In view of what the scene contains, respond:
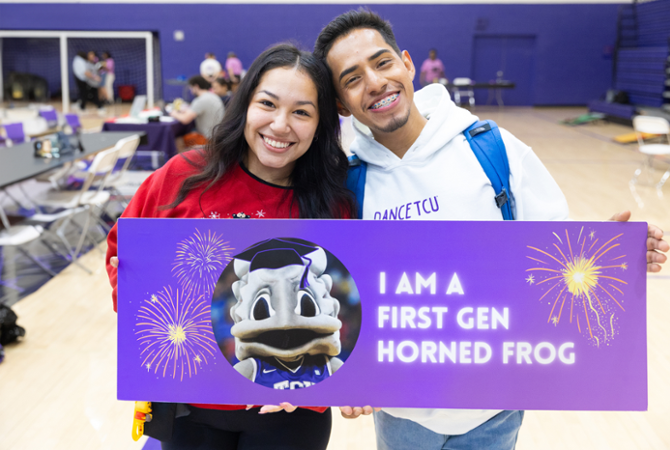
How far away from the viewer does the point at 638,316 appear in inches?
49.4

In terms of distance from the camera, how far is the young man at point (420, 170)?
1327 millimetres

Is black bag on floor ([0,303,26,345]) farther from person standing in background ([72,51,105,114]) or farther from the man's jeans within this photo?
person standing in background ([72,51,105,114])

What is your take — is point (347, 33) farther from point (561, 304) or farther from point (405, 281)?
point (561, 304)

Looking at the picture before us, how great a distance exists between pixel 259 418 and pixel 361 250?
0.49m

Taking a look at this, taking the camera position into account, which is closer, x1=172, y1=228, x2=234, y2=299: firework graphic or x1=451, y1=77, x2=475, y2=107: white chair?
x1=172, y1=228, x2=234, y2=299: firework graphic

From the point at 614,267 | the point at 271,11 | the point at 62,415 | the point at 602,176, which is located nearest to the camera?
the point at 614,267

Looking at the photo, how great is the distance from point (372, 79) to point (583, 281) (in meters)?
0.67

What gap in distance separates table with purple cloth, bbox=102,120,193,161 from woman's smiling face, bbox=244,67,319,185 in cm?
663

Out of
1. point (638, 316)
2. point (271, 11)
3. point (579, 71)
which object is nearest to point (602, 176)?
point (638, 316)

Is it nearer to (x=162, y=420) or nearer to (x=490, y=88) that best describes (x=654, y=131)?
(x=162, y=420)

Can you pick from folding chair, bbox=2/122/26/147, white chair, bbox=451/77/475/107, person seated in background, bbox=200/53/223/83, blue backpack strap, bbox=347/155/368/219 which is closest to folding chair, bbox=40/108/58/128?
folding chair, bbox=2/122/26/147

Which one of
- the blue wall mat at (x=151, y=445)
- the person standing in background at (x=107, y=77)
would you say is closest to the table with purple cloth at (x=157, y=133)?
the blue wall mat at (x=151, y=445)

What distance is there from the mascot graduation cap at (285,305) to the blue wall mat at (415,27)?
1644 cm

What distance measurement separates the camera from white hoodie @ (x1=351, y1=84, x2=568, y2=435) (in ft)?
4.33
